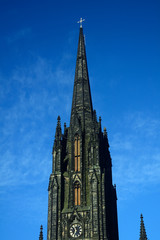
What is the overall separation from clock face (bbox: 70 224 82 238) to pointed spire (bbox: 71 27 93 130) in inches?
507

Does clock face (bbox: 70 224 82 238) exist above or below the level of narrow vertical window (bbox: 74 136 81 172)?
below

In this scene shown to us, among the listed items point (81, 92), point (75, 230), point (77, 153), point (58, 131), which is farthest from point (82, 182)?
point (81, 92)

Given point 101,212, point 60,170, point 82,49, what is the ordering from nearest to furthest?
point 101,212, point 60,170, point 82,49

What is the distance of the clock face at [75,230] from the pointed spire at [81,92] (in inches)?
507

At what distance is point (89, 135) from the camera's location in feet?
183

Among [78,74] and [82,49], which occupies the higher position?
[82,49]

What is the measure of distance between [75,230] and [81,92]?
60.7ft

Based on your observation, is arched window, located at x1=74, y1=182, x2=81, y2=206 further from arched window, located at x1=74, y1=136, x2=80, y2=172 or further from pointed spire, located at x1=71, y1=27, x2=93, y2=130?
pointed spire, located at x1=71, y1=27, x2=93, y2=130

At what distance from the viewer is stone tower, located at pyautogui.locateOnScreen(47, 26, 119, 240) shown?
4859 centimetres

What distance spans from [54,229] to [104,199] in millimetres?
5822

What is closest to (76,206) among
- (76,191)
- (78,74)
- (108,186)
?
(76,191)

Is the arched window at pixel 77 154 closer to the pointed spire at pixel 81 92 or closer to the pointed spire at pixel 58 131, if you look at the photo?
the pointed spire at pixel 58 131

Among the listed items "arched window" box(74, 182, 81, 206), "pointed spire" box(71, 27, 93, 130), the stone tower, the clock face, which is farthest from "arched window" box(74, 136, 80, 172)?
the clock face

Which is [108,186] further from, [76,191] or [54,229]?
[54,229]
